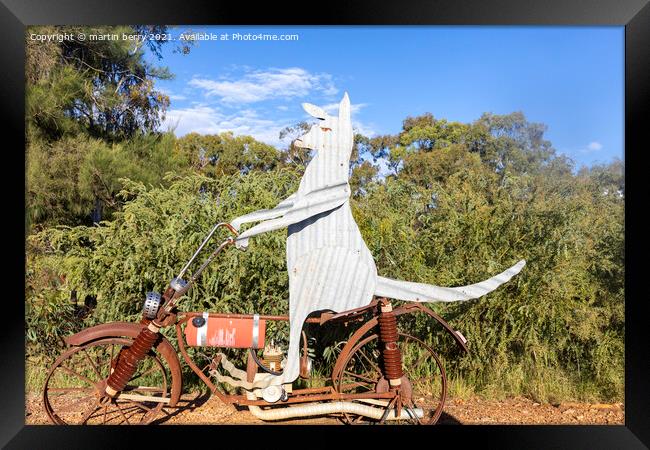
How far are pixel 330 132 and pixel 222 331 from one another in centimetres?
144

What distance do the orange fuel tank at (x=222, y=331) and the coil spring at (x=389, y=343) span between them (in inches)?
31.2

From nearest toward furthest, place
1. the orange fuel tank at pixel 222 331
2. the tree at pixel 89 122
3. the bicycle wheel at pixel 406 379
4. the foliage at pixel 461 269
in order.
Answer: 1. the orange fuel tank at pixel 222 331
2. the bicycle wheel at pixel 406 379
3. the foliage at pixel 461 269
4. the tree at pixel 89 122

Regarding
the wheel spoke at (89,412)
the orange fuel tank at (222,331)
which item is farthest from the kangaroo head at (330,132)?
the wheel spoke at (89,412)

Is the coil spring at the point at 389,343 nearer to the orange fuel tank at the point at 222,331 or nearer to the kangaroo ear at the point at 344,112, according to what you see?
the orange fuel tank at the point at 222,331

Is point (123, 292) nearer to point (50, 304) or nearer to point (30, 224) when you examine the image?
point (50, 304)

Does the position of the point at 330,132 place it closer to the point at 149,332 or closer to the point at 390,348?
the point at 390,348

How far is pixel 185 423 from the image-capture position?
3.98 meters

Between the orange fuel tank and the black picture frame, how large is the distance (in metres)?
0.79

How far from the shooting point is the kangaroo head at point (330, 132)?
3.45m

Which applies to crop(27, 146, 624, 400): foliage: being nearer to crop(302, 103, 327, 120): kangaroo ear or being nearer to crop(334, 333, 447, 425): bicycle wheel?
crop(334, 333, 447, 425): bicycle wheel

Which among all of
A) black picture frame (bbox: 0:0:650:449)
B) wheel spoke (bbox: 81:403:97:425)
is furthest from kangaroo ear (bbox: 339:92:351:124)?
wheel spoke (bbox: 81:403:97:425)

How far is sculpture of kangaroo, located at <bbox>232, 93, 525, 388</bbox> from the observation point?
136 inches
